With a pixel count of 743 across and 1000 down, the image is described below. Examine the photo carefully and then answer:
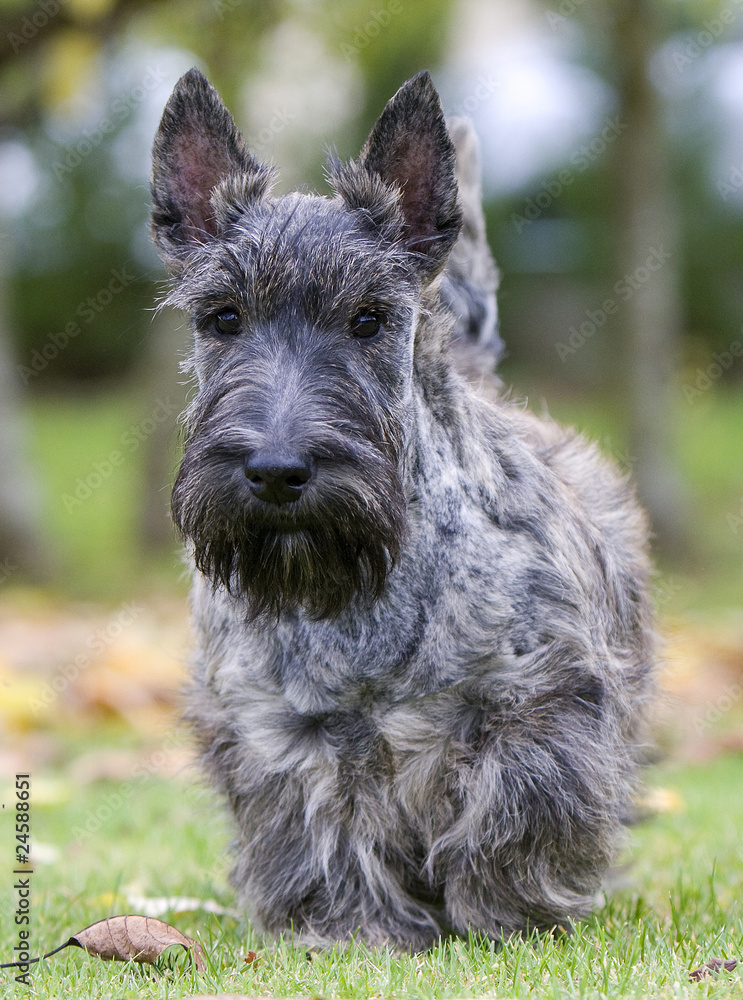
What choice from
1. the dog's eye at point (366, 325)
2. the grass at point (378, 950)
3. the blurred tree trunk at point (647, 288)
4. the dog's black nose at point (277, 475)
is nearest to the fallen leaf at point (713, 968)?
the grass at point (378, 950)

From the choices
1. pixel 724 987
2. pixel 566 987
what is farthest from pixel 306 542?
pixel 724 987

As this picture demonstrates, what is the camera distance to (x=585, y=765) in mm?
4082

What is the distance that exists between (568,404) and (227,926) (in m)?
19.0

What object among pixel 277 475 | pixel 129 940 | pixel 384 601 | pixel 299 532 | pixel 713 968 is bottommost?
pixel 129 940

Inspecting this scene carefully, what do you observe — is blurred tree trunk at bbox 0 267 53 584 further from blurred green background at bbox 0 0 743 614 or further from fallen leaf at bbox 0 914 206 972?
fallen leaf at bbox 0 914 206 972

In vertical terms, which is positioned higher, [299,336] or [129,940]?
[299,336]

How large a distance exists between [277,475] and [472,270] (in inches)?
108

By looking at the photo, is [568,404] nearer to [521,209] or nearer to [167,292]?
[521,209]

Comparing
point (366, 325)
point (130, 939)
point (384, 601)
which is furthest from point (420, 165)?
point (130, 939)

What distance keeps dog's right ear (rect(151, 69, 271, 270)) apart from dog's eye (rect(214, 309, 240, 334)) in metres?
0.35

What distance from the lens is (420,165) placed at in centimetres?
414

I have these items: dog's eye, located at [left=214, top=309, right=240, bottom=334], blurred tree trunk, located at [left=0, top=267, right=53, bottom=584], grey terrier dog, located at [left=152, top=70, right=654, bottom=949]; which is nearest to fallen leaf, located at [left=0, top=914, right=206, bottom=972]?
grey terrier dog, located at [left=152, top=70, right=654, bottom=949]

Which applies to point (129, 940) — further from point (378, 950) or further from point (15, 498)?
point (15, 498)

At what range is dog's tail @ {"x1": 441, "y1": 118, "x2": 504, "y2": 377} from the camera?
18.7ft
